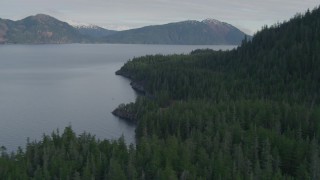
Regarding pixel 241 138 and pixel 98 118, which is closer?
pixel 241 138

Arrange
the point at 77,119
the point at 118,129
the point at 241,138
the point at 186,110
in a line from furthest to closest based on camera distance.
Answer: the point at 77,119 < the point at 118,129 < the point at 186,110 < the point at 241,138

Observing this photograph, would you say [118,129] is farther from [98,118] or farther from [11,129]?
[11,129]

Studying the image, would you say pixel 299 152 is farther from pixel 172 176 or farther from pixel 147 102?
pixel 147 102

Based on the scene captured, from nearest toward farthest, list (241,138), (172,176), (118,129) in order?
(172,176)
(241,138)
(118,129)

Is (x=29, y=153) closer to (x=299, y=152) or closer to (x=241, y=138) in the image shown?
(x=241, y=138)

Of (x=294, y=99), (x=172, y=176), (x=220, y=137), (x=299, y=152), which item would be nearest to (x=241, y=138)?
(x=220, y=137)

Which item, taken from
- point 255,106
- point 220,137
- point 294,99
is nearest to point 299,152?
point 220,137

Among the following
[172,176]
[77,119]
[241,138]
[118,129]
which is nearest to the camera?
[172,176]

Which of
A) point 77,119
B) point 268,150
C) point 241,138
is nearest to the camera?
point 268,150

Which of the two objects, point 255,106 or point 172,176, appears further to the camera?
point 255,106
